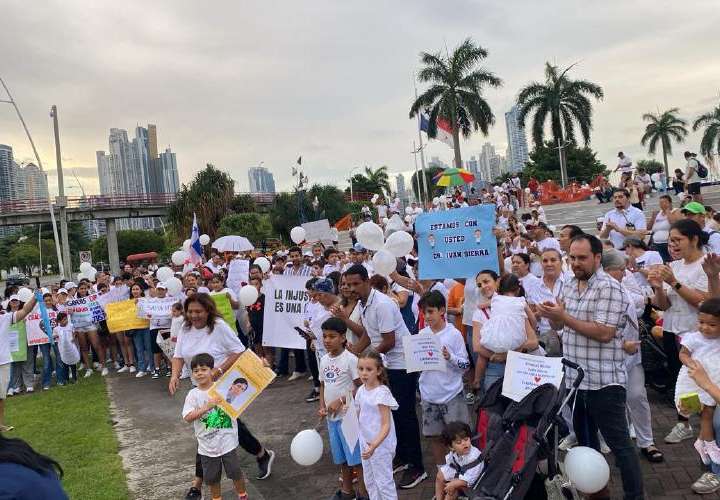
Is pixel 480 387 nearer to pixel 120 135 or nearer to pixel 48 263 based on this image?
pixel 48 263

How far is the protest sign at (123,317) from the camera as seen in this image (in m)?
11.2

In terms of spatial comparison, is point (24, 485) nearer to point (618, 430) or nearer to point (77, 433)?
point (618, 430)

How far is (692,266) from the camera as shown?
4781 mm

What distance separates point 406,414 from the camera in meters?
5.22

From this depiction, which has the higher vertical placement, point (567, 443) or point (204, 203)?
point (204, 203)

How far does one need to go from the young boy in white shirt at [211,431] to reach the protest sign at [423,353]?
5.12 feet

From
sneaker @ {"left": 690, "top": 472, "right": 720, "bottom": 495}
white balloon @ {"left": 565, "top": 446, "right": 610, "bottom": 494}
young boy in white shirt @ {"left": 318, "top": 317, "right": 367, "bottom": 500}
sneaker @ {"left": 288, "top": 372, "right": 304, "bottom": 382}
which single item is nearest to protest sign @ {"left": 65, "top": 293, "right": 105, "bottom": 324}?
sneaker @ {"left": 288, "top": 372, "right": 304, "bottom": 382}

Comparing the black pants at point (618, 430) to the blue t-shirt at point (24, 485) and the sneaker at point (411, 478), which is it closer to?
the sneaker at point (411, 478)

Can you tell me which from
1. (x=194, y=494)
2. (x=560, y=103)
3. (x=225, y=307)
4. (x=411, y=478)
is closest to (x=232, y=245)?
(x=225, y=307)

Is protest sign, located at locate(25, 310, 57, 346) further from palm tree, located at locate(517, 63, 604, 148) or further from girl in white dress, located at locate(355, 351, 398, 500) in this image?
palm tree, located at locate(517, 63, 604, 148)

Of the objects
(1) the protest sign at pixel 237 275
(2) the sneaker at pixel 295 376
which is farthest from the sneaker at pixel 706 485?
(1) the protest sign at pixel 237 275

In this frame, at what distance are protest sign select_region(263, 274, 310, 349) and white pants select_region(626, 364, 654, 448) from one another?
4482mm

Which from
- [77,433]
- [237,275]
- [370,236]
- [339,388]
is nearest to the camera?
[339,388]

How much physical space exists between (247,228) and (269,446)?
28541 mm
